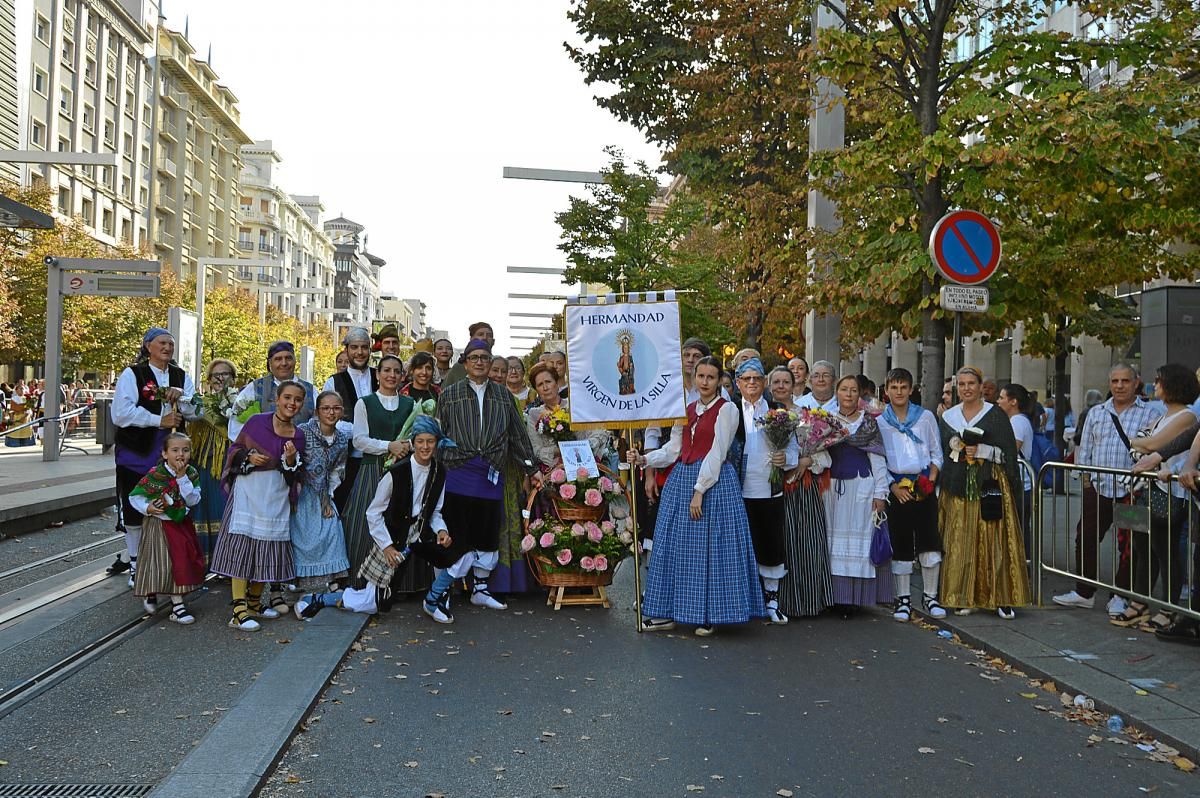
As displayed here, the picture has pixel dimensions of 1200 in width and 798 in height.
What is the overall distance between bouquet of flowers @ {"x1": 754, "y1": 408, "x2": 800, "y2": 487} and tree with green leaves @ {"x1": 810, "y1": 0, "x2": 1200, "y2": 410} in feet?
12.7

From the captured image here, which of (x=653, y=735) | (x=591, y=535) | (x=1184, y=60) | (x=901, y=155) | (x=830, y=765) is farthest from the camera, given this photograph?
(x=1184, y=60)

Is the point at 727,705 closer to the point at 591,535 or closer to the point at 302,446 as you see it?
the point at 591,535

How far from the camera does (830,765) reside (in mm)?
5137

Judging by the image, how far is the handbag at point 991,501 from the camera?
8758 mm

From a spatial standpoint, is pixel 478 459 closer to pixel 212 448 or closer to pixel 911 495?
pixel 212 448

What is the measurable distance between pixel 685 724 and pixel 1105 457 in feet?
A: 16.5

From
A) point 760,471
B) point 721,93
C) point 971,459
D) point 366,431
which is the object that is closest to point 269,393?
point 366,431

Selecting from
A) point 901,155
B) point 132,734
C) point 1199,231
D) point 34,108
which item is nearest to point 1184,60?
point 1199,231

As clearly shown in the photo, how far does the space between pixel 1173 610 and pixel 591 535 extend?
4.02m

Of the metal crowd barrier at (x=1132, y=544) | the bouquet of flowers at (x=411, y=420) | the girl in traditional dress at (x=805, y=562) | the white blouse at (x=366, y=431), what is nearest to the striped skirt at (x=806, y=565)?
the girl in traditional dress at (x=805, y=562)

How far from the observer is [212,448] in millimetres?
9906

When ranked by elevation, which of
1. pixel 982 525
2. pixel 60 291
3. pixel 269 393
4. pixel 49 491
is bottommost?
pixel 49 491

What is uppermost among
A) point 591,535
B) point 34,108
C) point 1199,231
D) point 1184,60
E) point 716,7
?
point 34,108

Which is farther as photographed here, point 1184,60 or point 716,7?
point 716,7
